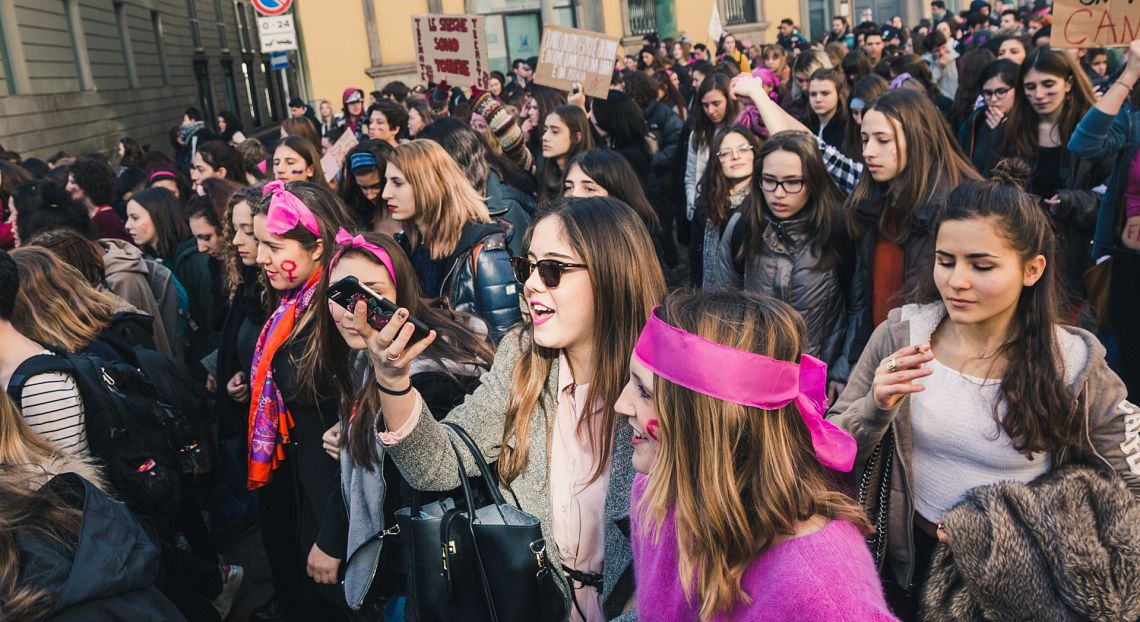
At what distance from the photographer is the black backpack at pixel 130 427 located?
3279 mm

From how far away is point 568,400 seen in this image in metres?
Answer: 2.54

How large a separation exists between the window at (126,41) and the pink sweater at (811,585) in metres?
27.2

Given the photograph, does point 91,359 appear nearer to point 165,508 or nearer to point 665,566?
point 165,508

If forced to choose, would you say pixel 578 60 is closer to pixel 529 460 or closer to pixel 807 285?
pixel 807 285

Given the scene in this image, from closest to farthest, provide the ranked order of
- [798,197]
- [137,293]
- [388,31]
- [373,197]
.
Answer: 1. [798,197]
2. [137,293]
3. [373,197]
4. [388,31]

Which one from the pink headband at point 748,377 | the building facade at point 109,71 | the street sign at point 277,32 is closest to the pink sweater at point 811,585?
the pink headband at point 748,377

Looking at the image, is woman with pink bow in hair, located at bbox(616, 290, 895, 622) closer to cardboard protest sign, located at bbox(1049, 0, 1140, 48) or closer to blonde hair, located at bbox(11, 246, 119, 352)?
blonde hair, located at bbox(11, 246, 119, 352)

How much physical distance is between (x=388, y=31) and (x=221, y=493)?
2232 centimetres

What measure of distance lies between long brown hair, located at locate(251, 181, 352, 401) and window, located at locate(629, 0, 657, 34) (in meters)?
26.2

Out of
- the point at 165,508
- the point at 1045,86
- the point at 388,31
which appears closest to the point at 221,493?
the point at 165,508

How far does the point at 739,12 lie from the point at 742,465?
3020cm

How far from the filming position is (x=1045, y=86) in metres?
5.20

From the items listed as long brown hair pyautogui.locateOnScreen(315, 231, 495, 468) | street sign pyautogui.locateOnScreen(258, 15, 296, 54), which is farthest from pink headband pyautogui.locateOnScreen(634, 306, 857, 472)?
street sign pyautogui.locateOnScreen(258, 15, 296, 54)

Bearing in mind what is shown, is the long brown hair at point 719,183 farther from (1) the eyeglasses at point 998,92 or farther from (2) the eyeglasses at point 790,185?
(1) the eyeglasses at point 998,92
